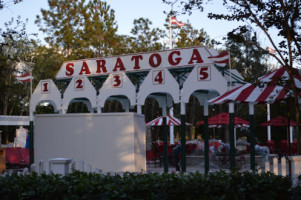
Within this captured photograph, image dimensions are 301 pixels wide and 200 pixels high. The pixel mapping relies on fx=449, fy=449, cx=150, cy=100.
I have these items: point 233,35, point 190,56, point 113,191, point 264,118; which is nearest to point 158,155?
point 190,56

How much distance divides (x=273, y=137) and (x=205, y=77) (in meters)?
27.4

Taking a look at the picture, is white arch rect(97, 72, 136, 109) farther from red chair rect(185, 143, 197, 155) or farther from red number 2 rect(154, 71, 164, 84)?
red chair rect(185, 143, 197, 155)

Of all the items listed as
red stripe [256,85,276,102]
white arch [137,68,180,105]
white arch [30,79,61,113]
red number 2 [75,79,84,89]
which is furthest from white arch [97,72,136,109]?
red stripe [256,85,276,102]

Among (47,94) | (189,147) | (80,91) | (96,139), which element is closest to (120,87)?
(80,91)

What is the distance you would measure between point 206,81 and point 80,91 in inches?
211

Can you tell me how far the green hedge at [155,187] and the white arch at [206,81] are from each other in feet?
26.4

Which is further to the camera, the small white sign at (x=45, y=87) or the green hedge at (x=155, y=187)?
the small white sign at (x=45, y=87)

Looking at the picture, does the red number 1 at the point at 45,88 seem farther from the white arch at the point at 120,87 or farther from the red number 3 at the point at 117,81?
the red number 3 at the point at 117,81

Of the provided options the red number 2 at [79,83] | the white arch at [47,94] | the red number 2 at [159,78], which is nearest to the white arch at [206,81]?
the red number 2 at [159,78]

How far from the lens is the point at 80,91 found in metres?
17.4

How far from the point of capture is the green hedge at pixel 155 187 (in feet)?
18.8

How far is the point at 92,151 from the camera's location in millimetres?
13680

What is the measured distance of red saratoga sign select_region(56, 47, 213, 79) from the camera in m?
15.7

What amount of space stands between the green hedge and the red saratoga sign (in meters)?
9.35
